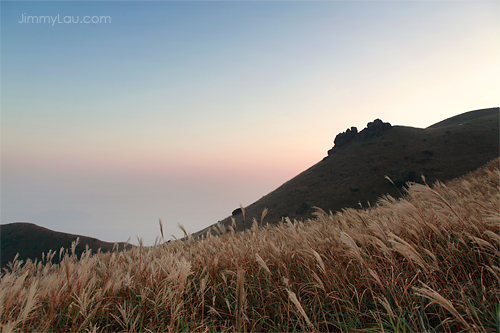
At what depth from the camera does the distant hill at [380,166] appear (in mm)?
69062

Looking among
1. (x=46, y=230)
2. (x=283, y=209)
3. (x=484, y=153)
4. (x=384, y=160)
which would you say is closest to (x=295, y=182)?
(x=283, y=209)

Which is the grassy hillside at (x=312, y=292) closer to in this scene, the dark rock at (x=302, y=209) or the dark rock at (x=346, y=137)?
the dark rock at (x=302, y=209)

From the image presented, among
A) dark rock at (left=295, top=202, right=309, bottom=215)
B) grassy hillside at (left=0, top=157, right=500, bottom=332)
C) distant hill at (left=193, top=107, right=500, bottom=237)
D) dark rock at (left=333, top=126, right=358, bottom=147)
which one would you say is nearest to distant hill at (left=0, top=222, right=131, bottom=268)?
distant hill at (left=193, top=107, right=500, bottom=237)

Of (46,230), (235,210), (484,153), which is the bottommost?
(484,153)

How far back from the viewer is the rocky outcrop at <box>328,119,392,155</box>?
319 ft

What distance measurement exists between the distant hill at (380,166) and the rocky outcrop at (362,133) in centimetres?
43

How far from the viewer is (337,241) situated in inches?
128

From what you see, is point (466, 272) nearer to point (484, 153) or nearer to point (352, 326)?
point (352, 326)

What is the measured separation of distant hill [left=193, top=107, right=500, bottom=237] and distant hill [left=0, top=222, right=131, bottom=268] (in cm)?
3422

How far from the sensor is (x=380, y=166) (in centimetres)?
7856

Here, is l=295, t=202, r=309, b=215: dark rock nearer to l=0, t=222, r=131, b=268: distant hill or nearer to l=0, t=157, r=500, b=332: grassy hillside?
l=0, t=222, r=131, b=268: distant hill

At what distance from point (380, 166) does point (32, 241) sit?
325 feet

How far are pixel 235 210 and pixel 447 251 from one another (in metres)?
87.9

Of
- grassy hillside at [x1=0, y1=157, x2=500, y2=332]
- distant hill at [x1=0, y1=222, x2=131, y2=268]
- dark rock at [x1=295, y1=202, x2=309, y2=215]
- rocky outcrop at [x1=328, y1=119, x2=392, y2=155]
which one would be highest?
rocky outcrop at [x1=328, y1=119, x2=392, y2=155]
